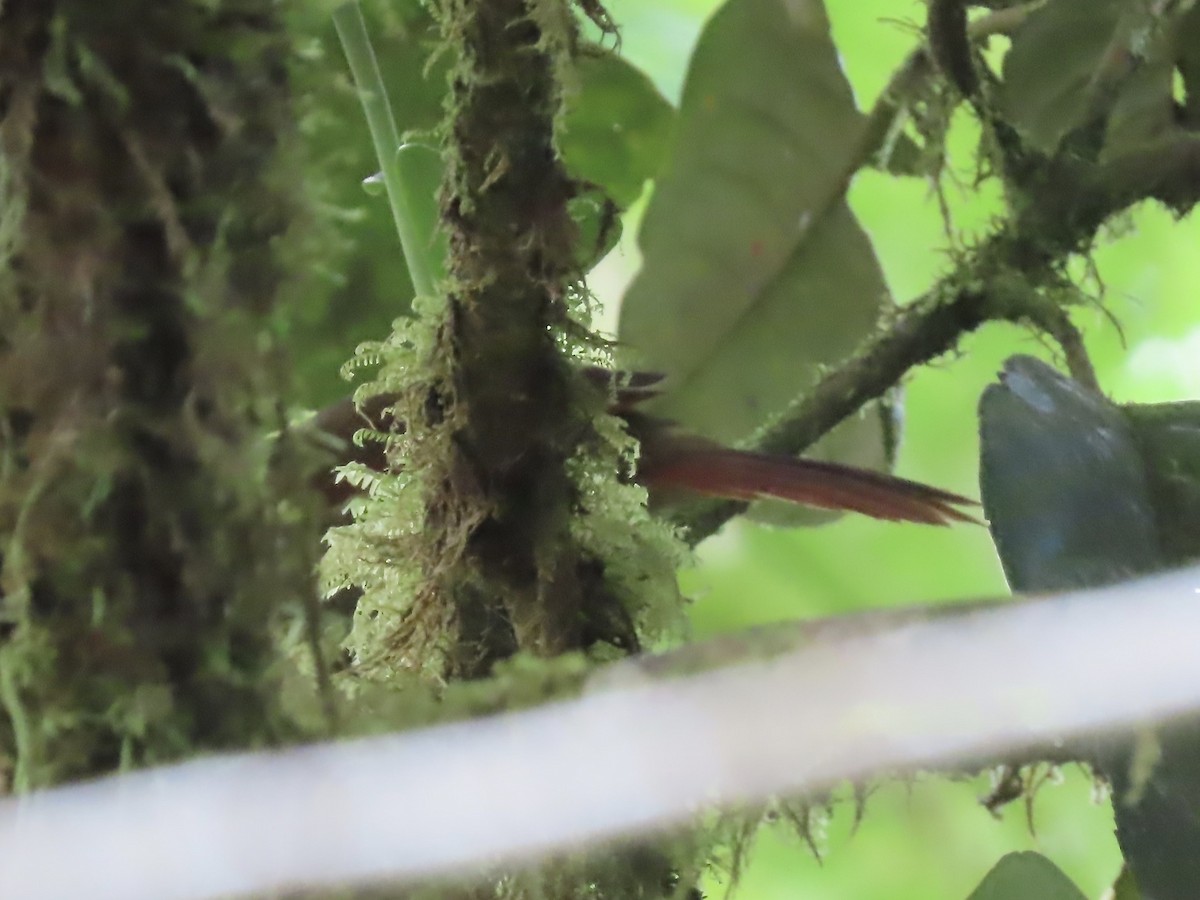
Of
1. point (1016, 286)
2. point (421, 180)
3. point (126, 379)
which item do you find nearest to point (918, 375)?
point (1016, 286)

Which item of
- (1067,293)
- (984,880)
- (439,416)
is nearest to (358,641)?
(439,416)

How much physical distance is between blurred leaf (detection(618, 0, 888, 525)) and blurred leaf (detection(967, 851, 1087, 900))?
0.66m

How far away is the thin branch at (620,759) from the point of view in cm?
29

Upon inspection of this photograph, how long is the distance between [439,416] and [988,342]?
135cm

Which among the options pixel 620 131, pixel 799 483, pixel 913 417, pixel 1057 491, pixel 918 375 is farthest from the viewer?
pixel 913 417

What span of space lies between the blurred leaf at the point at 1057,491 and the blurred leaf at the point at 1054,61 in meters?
0.56

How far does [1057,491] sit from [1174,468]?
9 cm

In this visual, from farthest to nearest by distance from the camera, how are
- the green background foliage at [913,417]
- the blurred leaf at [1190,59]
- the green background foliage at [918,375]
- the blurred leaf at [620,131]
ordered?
the green background foliage at [918,375] < the green background foliage at [913,417] < the blurred leaf at [620,131] < the blurred leaf at [1190,59]

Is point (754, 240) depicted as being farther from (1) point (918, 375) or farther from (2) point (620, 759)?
(2) point (620, 759)

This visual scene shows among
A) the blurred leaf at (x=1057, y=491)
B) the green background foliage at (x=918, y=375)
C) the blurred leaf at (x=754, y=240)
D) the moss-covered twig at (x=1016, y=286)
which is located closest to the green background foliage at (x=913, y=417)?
the green background foliage at (x=918, y=375)

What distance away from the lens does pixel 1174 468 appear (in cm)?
55

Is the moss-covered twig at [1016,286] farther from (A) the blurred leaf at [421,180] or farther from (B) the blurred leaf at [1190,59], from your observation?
(A) the blurred leaf at [421,180]

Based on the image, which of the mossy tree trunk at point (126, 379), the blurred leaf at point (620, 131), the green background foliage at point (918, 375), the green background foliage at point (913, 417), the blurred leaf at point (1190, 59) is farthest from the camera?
the green background foliage at point (918, 375)

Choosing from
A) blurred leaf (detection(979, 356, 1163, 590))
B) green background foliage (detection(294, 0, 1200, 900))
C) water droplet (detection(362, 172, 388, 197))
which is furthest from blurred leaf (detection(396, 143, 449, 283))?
green background foliage (detection(294, 0, 1200, 900))
